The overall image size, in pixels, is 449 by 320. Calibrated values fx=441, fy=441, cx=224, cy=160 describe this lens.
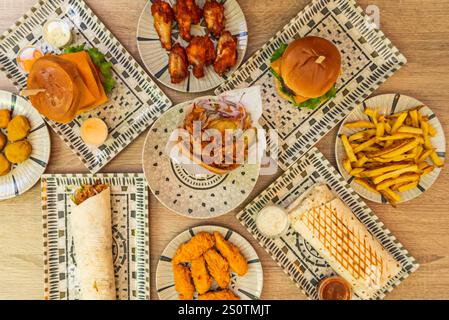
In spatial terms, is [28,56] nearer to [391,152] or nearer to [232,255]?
[232,255]

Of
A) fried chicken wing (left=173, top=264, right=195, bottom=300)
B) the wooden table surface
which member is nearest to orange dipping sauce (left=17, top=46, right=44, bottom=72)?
the wooden table surface

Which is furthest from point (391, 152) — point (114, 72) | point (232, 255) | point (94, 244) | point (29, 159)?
point (29, 159)

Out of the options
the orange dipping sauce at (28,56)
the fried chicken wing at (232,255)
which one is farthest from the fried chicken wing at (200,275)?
the orange dipping sauce at (28,56)

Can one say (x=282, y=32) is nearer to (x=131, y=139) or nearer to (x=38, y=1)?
(x=131, y=139)

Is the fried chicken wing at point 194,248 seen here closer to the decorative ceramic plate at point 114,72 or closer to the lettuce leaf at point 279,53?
the decorative ceramic plate at point 114,72

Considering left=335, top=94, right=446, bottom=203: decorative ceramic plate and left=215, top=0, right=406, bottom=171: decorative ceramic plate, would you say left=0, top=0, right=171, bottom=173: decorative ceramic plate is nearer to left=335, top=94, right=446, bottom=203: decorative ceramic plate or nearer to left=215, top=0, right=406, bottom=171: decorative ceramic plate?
left=215, top=0, right=406, bottom=171: decorative ceramic plate
